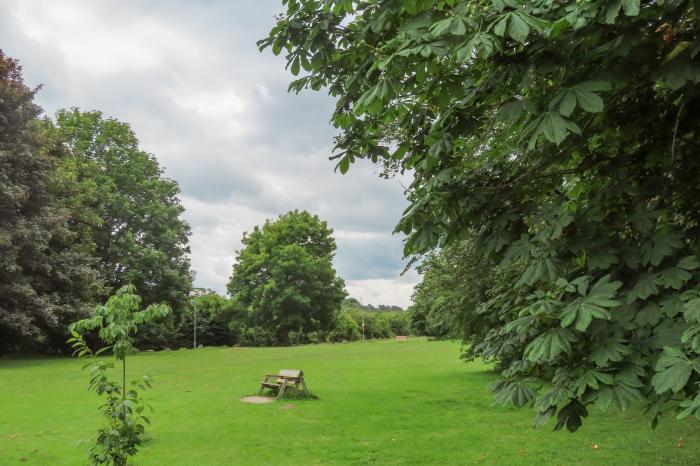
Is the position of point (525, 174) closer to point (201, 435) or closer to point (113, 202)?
point (201, 435)

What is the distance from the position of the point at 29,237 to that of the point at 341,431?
18.8 metres

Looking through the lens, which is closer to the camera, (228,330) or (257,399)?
(257,399)

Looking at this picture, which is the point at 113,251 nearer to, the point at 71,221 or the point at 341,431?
the point at 71,221

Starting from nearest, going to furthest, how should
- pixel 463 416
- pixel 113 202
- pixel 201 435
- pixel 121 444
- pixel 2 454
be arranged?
1. pixel 121 444
2. pixel 2 454
3. pixel 201 435
4. pixel 463 416
5. pixel 113 202

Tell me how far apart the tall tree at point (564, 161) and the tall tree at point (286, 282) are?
137 ft

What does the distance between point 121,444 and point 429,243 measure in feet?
14.4

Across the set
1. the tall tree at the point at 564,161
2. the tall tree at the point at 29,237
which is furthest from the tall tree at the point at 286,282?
the tall tree at the point at 564,161

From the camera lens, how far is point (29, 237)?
2166cm

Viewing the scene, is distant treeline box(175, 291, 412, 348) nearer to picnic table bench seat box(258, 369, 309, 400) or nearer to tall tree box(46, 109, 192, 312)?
tall tree box(46, 109, 192, 312)

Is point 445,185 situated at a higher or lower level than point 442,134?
lower

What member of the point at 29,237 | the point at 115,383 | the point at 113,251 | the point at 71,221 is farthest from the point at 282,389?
the point at 113,251

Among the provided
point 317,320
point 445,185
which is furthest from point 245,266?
point 445,185

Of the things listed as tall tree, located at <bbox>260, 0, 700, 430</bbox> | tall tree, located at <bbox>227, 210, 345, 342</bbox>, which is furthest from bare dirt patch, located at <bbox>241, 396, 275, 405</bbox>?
tall tree, located at <bbox>227, 210, 345, 342</bbox>

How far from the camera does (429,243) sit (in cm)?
339
